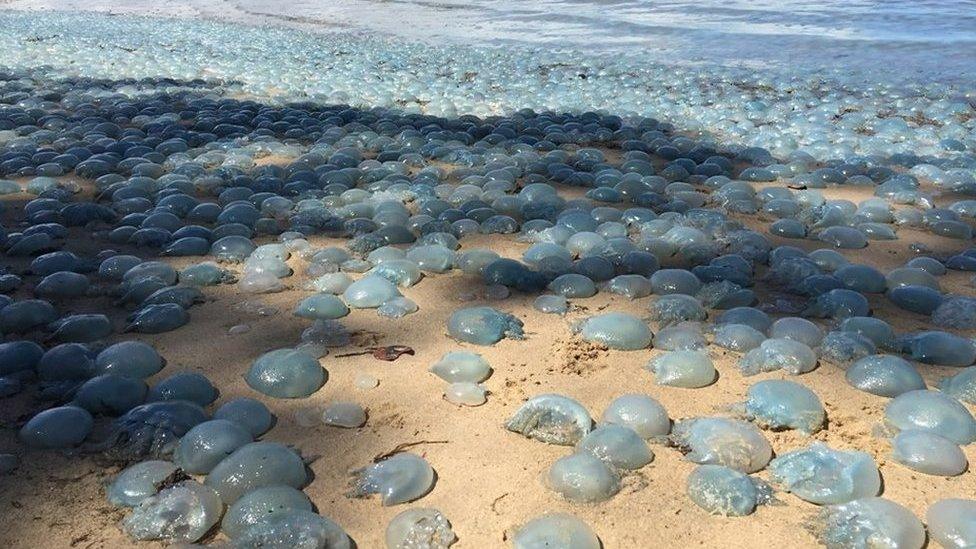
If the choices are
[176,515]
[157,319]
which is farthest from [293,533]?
[157,319]

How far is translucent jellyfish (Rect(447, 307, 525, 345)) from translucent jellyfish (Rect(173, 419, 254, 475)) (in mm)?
587

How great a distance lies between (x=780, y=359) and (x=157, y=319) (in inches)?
55.8

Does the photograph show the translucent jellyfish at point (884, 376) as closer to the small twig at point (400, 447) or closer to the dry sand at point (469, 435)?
the dry sand at point (469, 435)

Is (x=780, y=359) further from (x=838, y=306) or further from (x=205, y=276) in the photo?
(x=205, y=276)

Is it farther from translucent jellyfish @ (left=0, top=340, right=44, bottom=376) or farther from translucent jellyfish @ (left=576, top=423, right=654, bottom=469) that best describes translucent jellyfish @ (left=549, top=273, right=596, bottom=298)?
translucent jellyfish @ (left=0, top=340, right=44, bottom=376)

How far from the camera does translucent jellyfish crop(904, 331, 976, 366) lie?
172 cm

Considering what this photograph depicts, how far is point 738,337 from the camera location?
5.88ft

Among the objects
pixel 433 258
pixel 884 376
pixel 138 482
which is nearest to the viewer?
pixel 138 482

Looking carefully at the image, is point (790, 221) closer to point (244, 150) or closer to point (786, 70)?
point (244, 150)

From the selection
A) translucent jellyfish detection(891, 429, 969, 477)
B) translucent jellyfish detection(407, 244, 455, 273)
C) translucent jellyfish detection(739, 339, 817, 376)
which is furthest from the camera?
translucent jellyfish detection(407, 244, 455, 273)

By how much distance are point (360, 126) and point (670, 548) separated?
3.03 m

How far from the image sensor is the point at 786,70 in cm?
619

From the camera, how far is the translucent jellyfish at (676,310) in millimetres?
1917

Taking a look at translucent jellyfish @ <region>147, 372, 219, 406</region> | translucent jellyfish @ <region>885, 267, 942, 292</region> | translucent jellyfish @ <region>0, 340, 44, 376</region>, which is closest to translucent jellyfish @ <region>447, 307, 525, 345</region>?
translucent jellyfish @ <region>147, 372, 219, 406</region>
